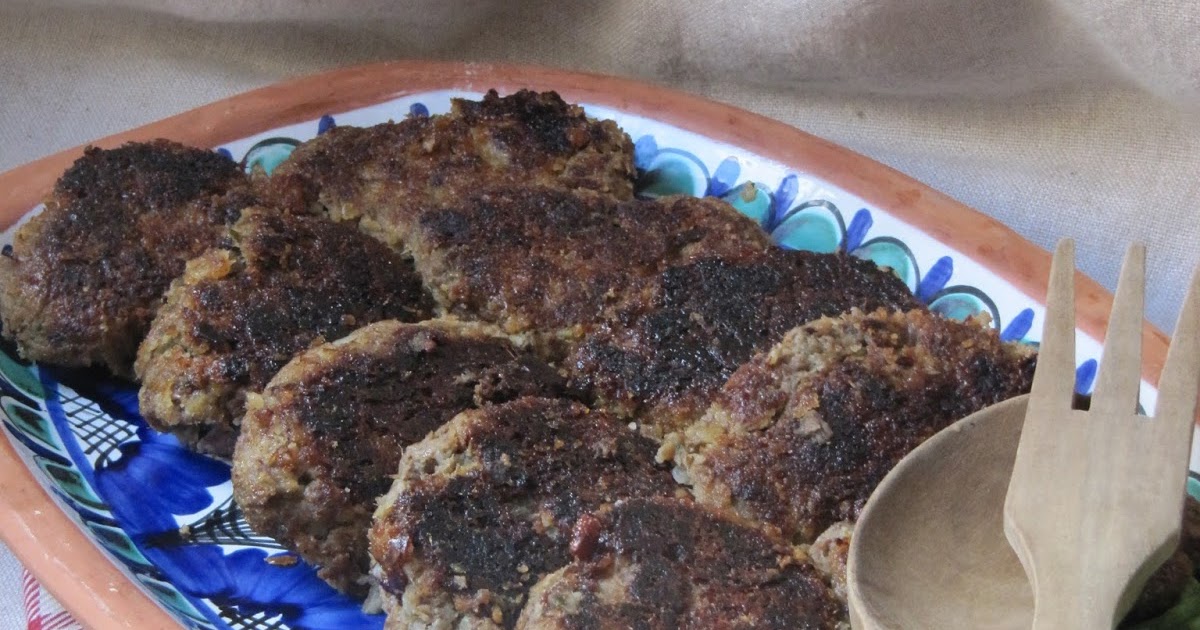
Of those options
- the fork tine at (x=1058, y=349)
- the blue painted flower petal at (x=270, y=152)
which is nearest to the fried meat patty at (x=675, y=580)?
the fork tine at (x=1058, y=349)

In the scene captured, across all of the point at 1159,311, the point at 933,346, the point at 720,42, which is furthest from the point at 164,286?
the point at 1159,311

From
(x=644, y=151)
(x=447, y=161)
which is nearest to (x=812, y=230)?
(x=644, y=151)

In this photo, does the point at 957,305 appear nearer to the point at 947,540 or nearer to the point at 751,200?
the point at 751,200

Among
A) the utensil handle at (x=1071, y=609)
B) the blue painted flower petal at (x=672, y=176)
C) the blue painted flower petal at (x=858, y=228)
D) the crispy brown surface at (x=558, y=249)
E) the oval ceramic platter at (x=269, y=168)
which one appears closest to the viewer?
the utensil handle at (x=1071, y=609)

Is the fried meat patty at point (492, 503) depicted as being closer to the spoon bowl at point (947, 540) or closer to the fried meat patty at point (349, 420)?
the fried meat patty at point (349, 420)

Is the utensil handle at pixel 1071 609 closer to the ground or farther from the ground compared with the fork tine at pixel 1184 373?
closer to the ground

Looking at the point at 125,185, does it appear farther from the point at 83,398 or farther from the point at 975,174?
the point at 975,174

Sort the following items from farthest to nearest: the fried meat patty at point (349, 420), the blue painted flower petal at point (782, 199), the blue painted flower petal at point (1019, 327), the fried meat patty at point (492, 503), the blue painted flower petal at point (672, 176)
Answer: the blue painted flower petal at point (672, 176)
the blue painted flower petal at point (782, 199)
the blue painted flower petal at point (1019, 327)
the fried meat patty at point (349, 420)
the fried meat patty at point (492, 503)

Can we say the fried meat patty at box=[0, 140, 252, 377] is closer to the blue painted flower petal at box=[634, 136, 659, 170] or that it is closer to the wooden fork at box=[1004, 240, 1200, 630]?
the blue painted flower petal at box=[634, 136, 659, 170]
